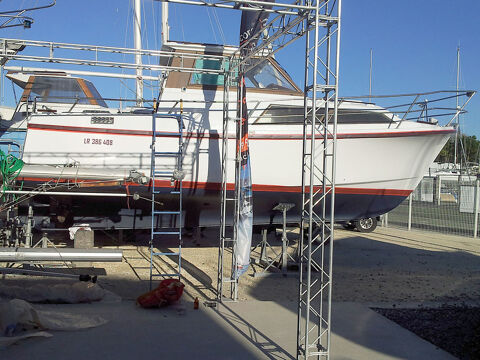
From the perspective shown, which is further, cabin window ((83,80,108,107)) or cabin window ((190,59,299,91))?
cabin window ((83,80,108,107))

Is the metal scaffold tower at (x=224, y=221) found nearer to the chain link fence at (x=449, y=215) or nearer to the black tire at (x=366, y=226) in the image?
the black tire at (x=366, y=226)

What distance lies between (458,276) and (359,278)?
2118 mm

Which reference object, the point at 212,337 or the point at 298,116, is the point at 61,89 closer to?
the point at 298,116

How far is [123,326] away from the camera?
509cm

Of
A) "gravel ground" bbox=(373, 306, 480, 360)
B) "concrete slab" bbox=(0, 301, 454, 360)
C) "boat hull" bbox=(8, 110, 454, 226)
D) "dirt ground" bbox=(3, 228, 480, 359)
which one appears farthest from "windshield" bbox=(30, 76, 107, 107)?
"gravel ground" bbox=(373, 306, 480, 360)

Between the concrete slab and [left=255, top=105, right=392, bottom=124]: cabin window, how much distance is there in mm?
4422

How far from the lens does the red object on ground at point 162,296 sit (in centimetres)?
575

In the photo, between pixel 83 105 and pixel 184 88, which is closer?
pixel 184 88

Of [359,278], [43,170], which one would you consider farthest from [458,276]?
[43,170]

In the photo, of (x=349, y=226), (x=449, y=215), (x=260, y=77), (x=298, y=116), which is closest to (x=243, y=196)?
(x=298, y=116)

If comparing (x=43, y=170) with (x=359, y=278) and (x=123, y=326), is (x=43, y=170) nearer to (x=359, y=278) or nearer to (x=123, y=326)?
(x=123, y=326)

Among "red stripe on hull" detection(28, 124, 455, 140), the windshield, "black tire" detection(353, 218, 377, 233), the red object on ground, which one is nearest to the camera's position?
the red object on ground

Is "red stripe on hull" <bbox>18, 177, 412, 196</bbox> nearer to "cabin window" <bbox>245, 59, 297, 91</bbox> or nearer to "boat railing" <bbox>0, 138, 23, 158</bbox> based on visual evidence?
"boat railing" <bbox>0, 138, 23, 158</bbox>

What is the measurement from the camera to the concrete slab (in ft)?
14.3
